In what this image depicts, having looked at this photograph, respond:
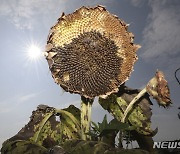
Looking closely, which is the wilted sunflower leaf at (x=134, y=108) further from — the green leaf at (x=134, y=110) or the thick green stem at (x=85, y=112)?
the thick green stem at (x=85, y=112)

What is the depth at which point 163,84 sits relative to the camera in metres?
3.14

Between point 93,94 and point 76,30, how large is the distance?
0.69 m

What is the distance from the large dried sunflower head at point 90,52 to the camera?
3.23 meters

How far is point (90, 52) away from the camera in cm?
326

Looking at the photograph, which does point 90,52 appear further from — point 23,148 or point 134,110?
point 23,148

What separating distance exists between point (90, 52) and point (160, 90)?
79cm

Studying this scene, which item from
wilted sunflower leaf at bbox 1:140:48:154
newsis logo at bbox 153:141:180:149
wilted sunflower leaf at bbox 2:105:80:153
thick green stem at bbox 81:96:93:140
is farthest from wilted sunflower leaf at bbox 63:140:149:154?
wilted sunflower leaf at bbox 2:105:80:153

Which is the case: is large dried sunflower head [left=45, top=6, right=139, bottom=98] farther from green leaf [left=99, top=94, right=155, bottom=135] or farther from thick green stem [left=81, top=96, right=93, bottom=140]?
green leaf [left=99, top=94, right=155, bottom=135]

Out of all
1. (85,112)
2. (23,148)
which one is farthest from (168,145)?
A: (23,148)

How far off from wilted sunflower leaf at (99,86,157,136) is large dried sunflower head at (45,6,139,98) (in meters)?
0.25

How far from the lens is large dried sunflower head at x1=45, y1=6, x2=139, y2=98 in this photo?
10.6 feet

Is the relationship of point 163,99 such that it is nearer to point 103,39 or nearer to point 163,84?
point 163,84

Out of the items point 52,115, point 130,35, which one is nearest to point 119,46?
point 130,35

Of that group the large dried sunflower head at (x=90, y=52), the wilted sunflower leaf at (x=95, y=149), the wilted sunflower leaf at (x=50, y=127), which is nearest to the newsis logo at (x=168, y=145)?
the large dried sunflower head at (x=90, y=52)
